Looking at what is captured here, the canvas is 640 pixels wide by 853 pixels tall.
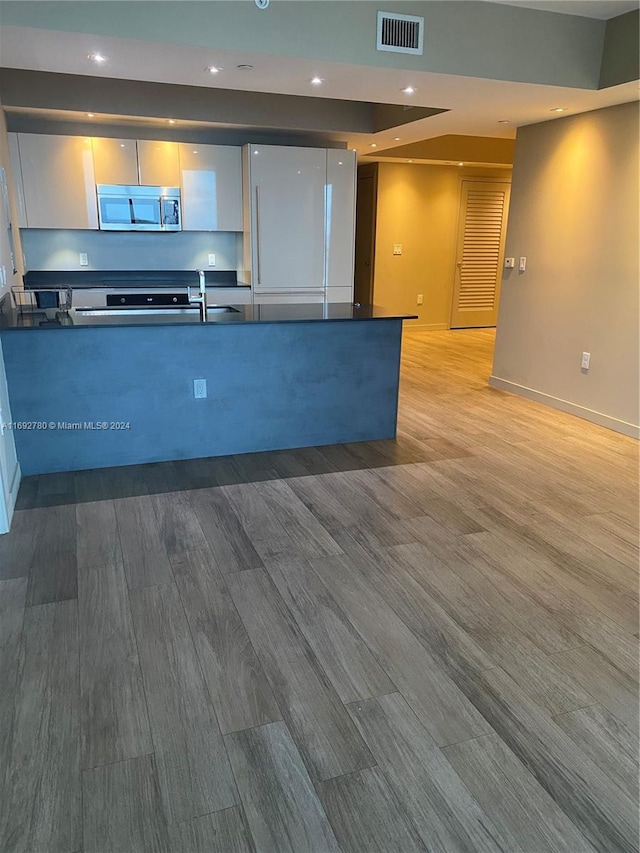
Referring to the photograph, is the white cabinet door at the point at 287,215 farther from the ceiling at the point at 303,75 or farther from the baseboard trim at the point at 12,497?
the baseboard trim at the point at 12,497

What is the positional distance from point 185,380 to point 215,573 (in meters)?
1.58

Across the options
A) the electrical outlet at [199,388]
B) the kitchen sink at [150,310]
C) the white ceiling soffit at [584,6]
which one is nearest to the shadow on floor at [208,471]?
the electrical outlet at [199,388]

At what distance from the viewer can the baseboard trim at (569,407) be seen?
15.2ft

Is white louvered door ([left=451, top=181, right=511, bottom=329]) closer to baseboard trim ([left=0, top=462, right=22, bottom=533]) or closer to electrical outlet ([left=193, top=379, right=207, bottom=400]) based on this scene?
electrical outlet ([left=193, top=379, right=207, bottom=400])

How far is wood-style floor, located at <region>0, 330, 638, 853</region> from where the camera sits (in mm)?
1549

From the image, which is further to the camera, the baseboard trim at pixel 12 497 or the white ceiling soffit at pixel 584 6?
the white ceiling soffit at pixel 584 6

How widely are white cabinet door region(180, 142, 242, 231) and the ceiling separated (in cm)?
193

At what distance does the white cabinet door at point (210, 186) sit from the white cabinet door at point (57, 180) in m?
0.85

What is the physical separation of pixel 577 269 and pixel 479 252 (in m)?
4.37

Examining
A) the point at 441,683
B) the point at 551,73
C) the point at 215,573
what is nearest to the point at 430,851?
the point at 441,683

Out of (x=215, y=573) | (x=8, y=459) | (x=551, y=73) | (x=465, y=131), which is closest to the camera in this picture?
(x=215, y=573)

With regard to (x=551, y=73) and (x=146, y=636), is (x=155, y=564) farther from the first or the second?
(x=551, y=73)

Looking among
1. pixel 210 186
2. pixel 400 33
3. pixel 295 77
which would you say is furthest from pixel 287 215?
pixel 400 33

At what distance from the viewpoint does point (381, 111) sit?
559cm
